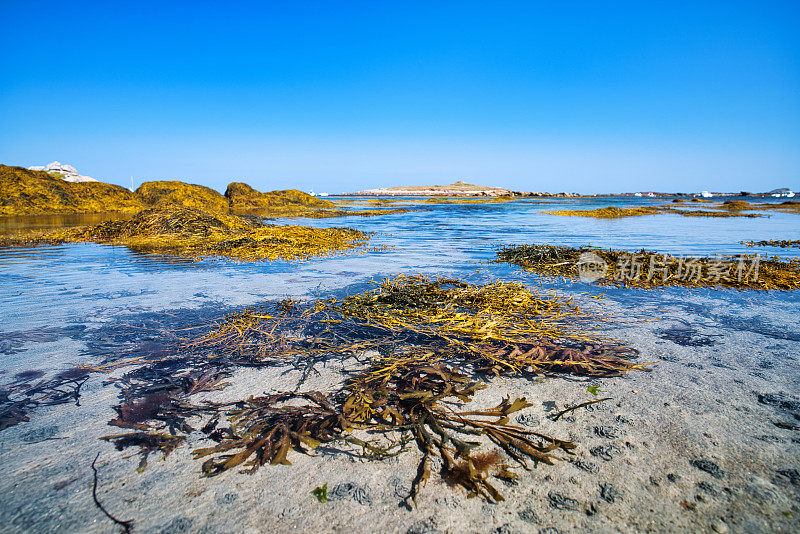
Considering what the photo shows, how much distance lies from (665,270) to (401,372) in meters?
5.17

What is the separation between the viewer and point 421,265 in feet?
23.3

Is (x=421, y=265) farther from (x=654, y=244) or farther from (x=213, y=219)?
(x=213, y=219)

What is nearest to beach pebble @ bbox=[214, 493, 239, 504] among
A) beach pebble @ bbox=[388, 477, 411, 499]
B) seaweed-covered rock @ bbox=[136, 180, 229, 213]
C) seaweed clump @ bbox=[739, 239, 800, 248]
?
beach pebble @ bbox=[388, 477, 411, 499]

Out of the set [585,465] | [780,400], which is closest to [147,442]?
[585,465]

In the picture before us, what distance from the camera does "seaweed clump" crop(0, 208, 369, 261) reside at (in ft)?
28.4

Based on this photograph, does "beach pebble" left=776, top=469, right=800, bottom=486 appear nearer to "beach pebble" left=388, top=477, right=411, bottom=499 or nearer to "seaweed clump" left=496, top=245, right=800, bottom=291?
"beach pebble" left=388, top=477, right=411, bottom=499

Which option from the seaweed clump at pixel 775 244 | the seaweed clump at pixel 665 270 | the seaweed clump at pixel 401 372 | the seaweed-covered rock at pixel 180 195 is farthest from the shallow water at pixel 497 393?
the seaweed-covered rock at pixel 180 195

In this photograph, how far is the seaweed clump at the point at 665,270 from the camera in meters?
5.28

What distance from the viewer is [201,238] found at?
10367 mm

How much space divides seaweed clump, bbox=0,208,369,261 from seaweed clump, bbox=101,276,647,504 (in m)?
4.75

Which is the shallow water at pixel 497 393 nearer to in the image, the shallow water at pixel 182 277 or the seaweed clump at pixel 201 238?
the shallow water at pixel 182 277

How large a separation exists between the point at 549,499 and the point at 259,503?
1.18m

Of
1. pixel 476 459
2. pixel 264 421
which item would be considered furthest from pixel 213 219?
pixel 476 459

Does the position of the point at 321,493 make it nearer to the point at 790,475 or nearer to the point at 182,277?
the point at 790,475
